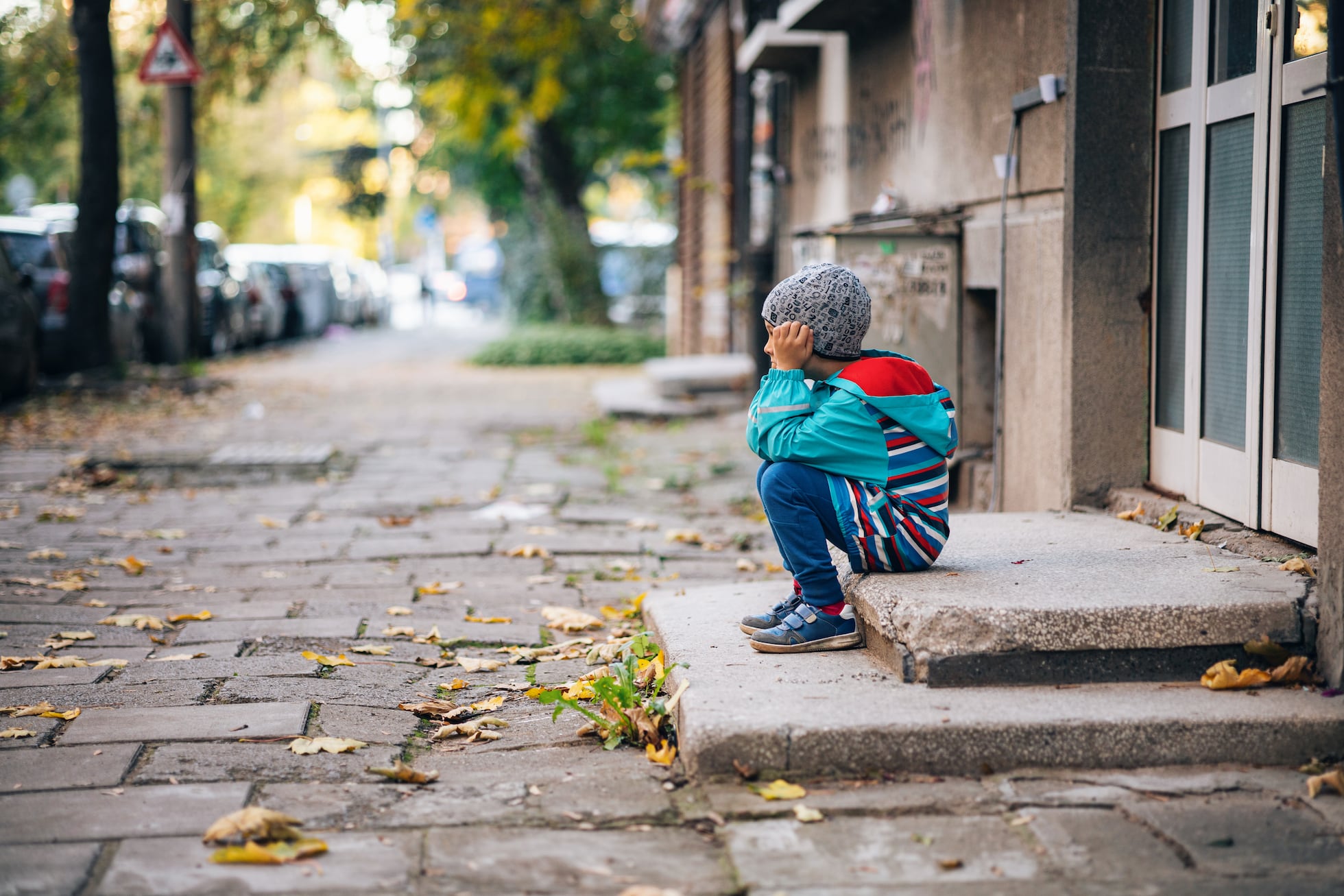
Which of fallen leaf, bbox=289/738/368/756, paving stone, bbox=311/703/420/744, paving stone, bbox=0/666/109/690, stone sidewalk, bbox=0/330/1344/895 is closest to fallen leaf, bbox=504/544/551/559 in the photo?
stone sidewalk, bbox=0/330/1344/895

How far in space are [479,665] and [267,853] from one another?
1.64 meters

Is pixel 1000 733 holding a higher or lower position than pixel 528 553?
higher

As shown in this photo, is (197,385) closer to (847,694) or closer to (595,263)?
(595,263)

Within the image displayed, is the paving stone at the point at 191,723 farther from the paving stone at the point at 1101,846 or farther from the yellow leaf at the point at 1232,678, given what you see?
the yellow leaf at the point at 1232,678

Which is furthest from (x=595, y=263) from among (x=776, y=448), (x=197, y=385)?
(x=776, y=448)

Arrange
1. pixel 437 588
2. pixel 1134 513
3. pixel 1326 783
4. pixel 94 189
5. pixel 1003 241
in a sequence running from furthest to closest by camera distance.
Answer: pixel 94 189
pixel 1003 241
pixel 437 588
pixel 1134 513
pixel 1326 783

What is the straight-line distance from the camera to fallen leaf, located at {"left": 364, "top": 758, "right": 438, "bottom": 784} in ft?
10.4

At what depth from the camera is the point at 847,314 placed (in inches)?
138

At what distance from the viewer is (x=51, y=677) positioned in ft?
13.3

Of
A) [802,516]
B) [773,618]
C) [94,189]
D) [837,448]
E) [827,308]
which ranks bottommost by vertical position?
[773,618]

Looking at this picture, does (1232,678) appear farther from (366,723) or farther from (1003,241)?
(1003,241)

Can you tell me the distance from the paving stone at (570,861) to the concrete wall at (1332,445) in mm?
1593

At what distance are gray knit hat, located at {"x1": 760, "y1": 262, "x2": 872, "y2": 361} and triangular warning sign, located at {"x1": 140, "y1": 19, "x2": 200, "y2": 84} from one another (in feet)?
37.6

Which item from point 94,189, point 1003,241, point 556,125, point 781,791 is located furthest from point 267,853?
point 556,125
